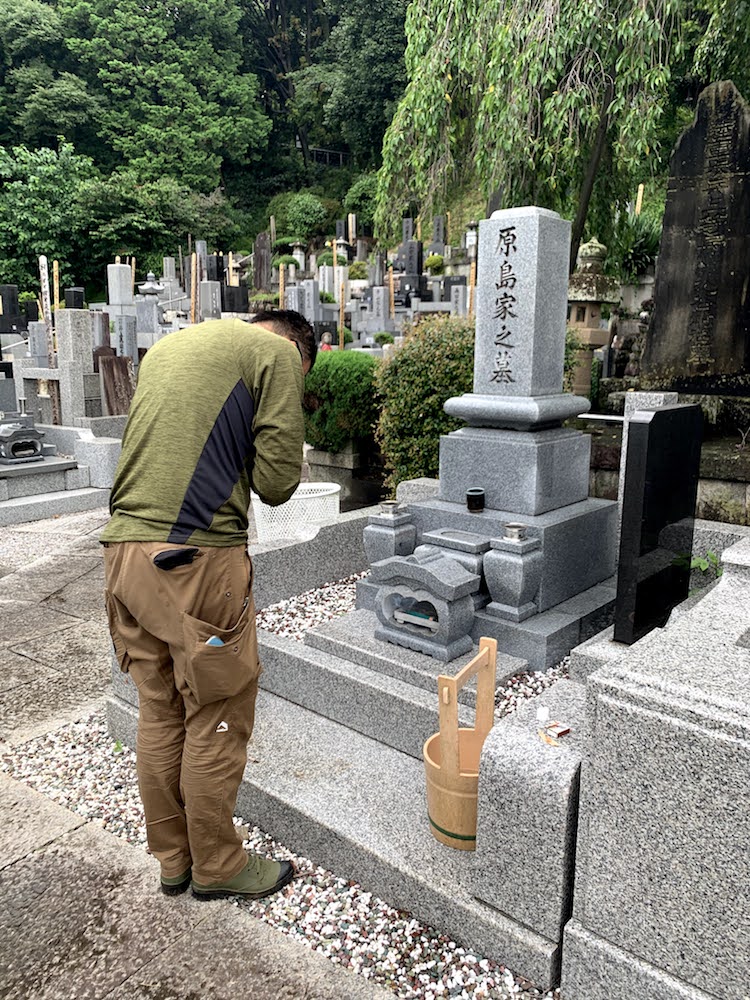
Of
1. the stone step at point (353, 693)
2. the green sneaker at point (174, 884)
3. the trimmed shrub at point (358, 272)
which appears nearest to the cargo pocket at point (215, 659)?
the green sneaker at point (174, 884)

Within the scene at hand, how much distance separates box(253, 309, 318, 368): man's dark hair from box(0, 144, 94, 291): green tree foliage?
2784 centimetres

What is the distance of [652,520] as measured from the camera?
3252 mm

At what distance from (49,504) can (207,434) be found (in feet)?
21.6

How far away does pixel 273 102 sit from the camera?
4159cm

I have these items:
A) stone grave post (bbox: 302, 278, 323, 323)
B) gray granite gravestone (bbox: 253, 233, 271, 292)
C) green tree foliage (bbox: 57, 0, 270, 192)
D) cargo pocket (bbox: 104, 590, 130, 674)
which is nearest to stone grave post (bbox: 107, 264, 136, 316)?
stone grave post (bbox: 302, 278, 323, 323)

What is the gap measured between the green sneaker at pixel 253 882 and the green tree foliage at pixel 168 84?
111 feet

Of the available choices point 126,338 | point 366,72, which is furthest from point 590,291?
point 366,72

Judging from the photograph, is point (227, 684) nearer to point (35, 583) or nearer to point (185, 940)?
point (185, 940)

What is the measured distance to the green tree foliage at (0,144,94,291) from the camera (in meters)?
26.6

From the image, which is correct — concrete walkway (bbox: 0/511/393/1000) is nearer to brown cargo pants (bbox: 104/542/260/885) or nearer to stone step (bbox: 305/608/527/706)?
brown cargo pants (bbox: 104/542/260/885)

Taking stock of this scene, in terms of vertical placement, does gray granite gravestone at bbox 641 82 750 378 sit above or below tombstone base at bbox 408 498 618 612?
above

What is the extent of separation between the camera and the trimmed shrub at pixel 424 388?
18.1 feet

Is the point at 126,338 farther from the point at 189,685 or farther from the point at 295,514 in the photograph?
the point at 189,685

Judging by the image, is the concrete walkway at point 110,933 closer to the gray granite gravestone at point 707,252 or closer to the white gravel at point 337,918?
the white gravel at point 337,918
